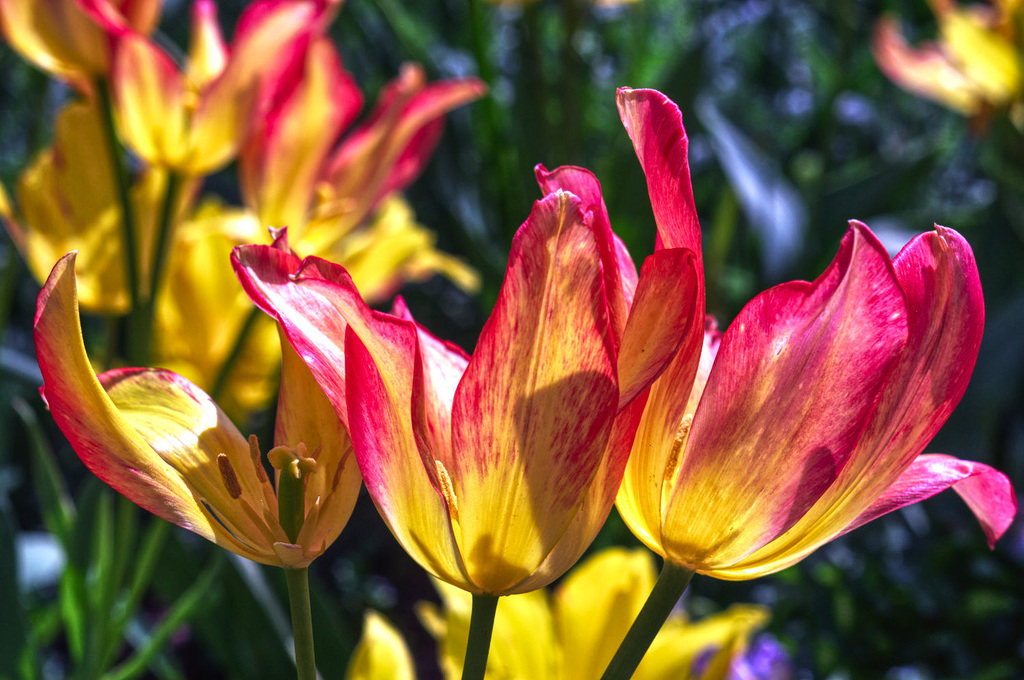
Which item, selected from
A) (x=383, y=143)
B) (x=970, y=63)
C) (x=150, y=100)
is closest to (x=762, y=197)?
(x=970, y=63)

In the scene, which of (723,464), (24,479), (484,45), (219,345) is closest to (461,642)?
(723,464)

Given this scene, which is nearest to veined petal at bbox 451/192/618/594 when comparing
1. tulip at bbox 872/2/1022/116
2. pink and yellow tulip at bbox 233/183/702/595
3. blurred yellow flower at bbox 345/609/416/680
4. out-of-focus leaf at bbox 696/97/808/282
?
pink and yellow tulip at bbox 233/183/702/595

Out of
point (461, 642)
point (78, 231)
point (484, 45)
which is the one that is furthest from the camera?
point (484, 45)

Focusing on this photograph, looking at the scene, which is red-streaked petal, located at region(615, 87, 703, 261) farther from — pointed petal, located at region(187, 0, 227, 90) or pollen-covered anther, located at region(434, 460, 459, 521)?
pointed petal, located at region(187, 0, 227, 90)

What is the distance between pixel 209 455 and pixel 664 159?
→ 0.44ft

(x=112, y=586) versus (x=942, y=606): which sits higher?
(x=112, y=586)

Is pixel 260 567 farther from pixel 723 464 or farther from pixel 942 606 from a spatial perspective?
pixel 942 606

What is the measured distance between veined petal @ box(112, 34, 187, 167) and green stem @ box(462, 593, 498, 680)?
0.41m

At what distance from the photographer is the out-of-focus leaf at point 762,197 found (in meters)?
1.08

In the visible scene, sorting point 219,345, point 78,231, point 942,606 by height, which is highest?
point 78,231

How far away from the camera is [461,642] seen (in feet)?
1.28

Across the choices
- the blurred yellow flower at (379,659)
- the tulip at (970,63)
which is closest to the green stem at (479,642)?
the blurred yellow flower at (379,659)

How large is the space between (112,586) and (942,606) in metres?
0.88

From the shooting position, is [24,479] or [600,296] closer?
[600,296]
